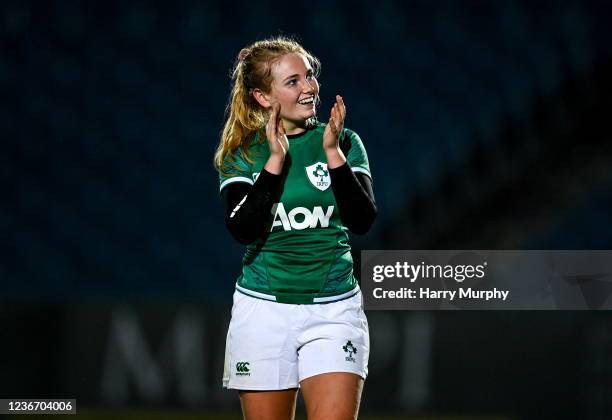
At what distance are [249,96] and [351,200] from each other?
1.76 feet

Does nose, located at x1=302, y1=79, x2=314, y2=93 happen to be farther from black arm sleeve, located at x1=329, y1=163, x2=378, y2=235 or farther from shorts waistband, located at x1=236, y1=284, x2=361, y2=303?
shorts waistband, located at x1=236, y1=284, x2=361, y2=303

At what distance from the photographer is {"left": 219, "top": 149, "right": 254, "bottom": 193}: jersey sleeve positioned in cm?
318

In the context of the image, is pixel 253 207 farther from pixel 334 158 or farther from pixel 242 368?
pixel 242 368

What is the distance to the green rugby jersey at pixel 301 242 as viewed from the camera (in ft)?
10.2

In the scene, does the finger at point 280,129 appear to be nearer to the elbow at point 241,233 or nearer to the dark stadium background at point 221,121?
the elbow at point 241,233

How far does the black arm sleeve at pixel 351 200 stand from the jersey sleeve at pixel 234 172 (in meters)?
0.28

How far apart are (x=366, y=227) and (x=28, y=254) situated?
4.96 metres

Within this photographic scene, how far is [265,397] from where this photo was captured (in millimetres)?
3160

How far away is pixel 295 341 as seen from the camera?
3.12 metres

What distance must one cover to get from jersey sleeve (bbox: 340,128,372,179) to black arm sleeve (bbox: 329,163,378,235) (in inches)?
5.4

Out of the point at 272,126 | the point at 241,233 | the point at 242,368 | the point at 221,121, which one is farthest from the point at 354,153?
the point at 221,121

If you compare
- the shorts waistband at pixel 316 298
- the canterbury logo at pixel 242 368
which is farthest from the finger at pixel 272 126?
the canterbury logo at pixel 242 368

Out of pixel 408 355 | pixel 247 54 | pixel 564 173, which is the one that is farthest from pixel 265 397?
pixel 564 173

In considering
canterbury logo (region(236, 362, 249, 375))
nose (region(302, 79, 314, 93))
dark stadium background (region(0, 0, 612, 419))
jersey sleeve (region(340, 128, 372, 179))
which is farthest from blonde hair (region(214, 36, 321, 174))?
dark stadium background (region(0, 0, 612, 419))
